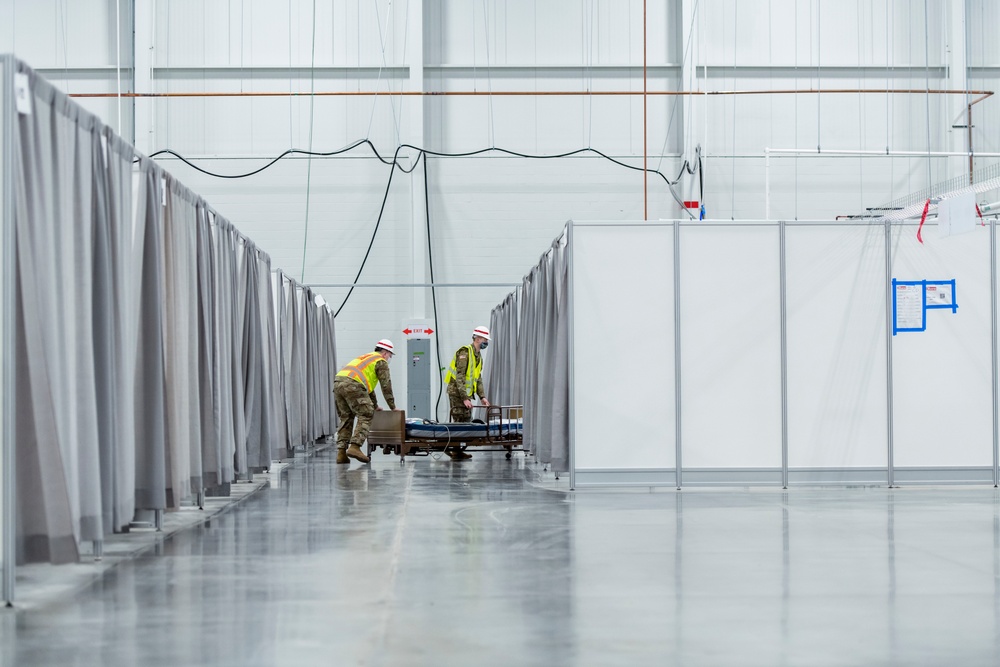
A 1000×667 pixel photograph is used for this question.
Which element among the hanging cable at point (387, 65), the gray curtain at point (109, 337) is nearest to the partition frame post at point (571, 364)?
the gray curtain at point (109, 337)

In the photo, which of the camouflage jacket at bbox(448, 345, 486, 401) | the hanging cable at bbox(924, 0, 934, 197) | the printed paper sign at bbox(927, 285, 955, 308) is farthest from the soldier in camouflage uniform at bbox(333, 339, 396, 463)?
the hanging cable at bbox(924, 0, 934, 197)

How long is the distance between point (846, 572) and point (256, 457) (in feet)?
20.1

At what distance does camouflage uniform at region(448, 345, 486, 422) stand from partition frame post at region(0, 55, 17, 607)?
9.45 meters

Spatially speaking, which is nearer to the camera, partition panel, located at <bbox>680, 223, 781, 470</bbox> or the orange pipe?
partition panel, located at <bbox>680, 223, 781, 470</bbox>

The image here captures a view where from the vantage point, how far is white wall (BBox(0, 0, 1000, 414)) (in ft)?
63.7

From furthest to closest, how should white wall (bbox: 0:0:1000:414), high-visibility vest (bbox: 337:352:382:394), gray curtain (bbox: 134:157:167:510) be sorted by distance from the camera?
white wall (bbox: 0:0:1000:414) → high-visibility vest (bbox: 337:352:382:394) → gray curtain (bbox: 134:157:167:510)

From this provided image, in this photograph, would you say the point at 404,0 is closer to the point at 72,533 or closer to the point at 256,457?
the point at 256,457

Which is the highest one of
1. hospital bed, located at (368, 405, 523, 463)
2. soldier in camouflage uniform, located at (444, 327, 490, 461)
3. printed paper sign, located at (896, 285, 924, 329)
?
printed paper sign, located at (896, 285, 924, 329)

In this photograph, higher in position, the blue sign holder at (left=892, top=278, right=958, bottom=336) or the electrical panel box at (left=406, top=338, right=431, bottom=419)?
the blue sign holder at (left=892, top=278, right=958, bottom=336)

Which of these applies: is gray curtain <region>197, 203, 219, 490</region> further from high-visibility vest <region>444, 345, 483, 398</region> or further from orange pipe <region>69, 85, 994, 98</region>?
orange pipe <region>69, 85, 994, 98</region>

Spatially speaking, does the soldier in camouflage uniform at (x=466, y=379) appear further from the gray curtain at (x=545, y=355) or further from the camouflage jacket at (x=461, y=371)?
the gray curtain at (x=545, y=355)

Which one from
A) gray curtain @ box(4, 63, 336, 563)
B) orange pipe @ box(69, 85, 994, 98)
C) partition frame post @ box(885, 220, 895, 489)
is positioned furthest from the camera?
orange pipe @ box(69, 85, 994, 98)

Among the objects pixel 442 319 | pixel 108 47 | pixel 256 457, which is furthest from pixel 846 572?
pixel 108 47

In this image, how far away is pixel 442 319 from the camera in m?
19.8
